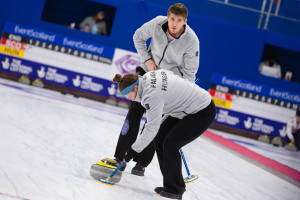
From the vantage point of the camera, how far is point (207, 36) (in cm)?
947

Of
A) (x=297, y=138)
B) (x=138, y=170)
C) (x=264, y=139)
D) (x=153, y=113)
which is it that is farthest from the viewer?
(x=264, y=139)

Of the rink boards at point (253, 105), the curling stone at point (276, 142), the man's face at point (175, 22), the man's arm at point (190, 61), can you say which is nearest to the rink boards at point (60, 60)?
the rink boards at point (253, 105)

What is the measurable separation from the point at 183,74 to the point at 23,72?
21.9 ft

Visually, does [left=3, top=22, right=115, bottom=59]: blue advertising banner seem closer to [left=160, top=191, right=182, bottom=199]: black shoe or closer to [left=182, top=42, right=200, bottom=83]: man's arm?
[left=182, top=42, right=200, bottom=83]: man's arm

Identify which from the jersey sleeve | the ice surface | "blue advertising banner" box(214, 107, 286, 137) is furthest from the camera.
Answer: "blue advertising banner" box(214, 107, 286, 137)

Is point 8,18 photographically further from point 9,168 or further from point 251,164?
point 9,168

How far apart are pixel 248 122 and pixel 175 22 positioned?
6909 mm

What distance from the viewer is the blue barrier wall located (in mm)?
9258

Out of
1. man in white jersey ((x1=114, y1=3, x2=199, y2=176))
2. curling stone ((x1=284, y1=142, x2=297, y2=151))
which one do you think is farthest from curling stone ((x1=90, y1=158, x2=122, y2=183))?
curling stone ((x1=284, y1=142, x2=297, y2=151))

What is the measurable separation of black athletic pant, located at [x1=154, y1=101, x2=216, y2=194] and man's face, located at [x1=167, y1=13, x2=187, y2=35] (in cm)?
59

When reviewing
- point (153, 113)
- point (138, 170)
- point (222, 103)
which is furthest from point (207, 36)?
point (153, 113)

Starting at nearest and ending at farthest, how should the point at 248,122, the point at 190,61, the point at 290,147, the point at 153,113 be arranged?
1. the point at 153,113
2. the point at 190,61
3. the point at 290,147
4. the point at 248,122

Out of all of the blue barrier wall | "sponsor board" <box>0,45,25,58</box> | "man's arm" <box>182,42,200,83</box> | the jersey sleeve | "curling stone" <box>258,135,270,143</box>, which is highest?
the blue barrier wall

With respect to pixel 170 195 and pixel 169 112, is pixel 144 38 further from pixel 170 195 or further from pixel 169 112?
pixel 170 195
